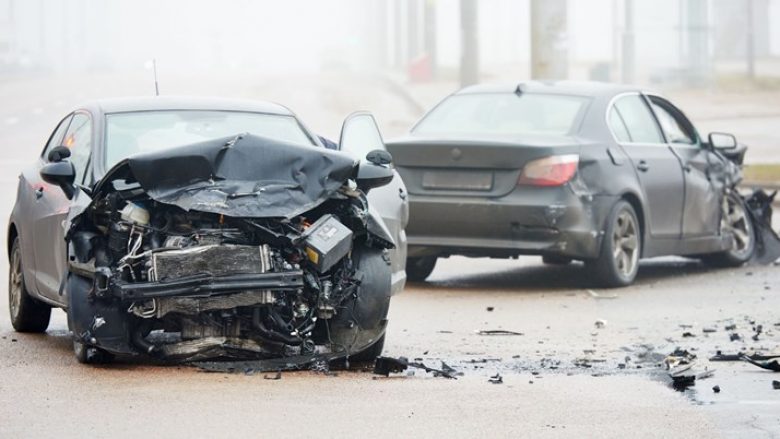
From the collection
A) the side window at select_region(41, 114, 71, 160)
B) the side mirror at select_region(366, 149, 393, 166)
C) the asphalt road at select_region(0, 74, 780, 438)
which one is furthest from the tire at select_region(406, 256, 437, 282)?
the side mirror at select_region(366, 149, 393, 166)

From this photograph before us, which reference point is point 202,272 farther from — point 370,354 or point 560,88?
point 560,88

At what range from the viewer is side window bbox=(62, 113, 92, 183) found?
31.1ft

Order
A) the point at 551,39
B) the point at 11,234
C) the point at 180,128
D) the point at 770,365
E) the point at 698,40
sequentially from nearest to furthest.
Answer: the point at 770,365, the point at 180,128, the point at 11,234, the point at 551,39, the point at 698,40

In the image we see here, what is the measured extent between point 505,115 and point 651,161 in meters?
1.27

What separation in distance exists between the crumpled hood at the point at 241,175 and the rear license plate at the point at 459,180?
413 cm

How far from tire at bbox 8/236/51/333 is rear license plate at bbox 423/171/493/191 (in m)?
3.56

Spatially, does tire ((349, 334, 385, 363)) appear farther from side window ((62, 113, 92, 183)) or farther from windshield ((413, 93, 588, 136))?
windshield ((413, 93, 588, 136))

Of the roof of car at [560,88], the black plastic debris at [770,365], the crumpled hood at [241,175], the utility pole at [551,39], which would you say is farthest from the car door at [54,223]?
the utility pole at [551,39]

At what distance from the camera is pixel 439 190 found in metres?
12.8

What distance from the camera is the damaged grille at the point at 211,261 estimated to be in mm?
8008

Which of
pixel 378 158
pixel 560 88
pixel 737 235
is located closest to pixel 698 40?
pixel 737 235

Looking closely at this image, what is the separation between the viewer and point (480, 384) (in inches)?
323

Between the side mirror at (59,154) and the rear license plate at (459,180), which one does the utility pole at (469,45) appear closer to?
the rear license plate at (459,180)

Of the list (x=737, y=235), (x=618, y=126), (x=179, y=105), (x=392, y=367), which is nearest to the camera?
(x=392, y=367)
